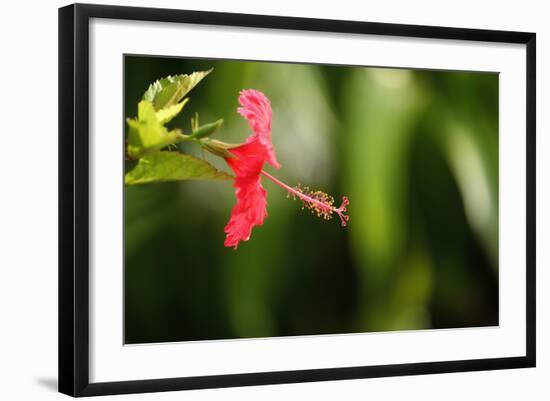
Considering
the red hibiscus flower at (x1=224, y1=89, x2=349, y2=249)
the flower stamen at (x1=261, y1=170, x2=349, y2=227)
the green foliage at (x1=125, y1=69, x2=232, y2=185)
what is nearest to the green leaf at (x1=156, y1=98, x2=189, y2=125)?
the green foliage at (x1=125, y1=69, x2=232, y2=185)

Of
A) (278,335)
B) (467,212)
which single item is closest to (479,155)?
(467,212)

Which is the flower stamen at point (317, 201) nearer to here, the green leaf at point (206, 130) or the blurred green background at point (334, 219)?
the blurred green background at point (334, 219)

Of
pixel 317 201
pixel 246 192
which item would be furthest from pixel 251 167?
pixel 317 201

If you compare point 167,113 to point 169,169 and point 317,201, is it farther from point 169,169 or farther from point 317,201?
point 317,201

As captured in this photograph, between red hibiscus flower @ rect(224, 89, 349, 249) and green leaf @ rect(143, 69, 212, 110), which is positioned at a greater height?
green leaf @ rect(143, 69, 212, 110)

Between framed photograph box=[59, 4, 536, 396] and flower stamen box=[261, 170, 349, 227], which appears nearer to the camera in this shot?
framed photograph box=[59, 4, 536, 396]

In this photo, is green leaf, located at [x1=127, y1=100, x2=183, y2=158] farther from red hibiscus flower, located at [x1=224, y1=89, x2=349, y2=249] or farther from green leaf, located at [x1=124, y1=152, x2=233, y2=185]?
red hibiscus flower, located at [x1=224, y1=89, x2=349, y2=249]

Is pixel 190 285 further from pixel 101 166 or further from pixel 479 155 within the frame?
pixel 479 155
